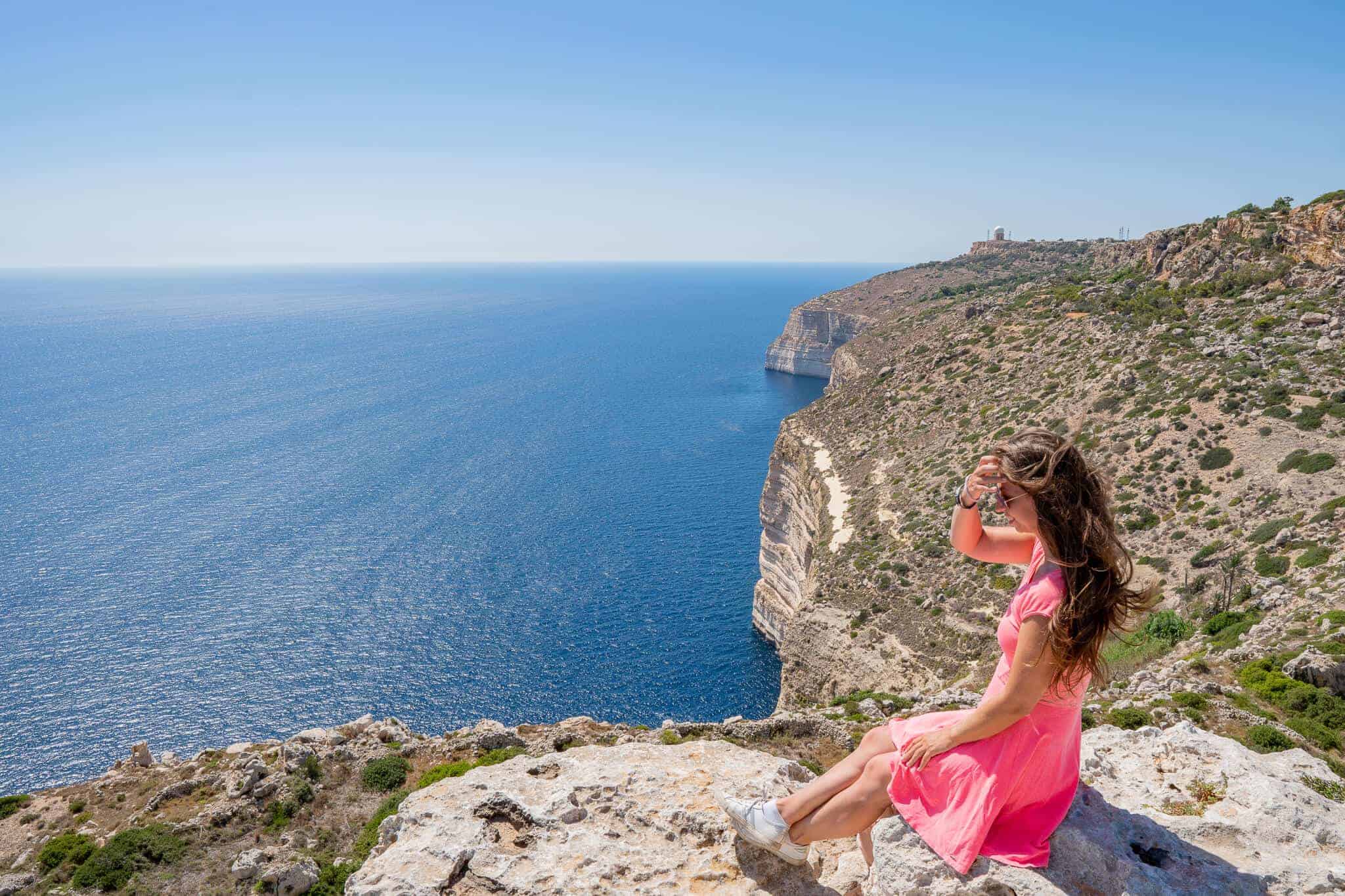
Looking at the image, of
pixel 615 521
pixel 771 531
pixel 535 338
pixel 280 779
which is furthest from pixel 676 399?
pixel 280 779

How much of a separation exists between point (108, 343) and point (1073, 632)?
209 metres

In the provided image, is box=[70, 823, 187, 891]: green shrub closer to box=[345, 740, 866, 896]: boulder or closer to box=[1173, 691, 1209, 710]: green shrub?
box=[345, 740, 866, 896]: boulder

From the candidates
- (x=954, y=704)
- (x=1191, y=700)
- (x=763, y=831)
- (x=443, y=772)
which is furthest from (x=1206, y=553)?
(x=763, y=831)

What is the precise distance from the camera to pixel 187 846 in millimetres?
14656

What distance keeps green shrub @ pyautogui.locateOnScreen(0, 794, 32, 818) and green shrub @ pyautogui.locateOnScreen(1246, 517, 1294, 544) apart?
127 feet

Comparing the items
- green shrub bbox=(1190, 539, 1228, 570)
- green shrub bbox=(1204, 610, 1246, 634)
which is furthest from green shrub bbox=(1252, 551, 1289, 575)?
green shrub bbox=(1204, 610, 1246, 634)

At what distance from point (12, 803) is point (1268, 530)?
3970 cm

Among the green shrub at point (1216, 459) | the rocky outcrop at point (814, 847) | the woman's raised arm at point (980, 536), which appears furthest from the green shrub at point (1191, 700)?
the green shrub at point (1216, 459)

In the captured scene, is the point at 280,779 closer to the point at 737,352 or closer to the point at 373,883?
the point at 373,883

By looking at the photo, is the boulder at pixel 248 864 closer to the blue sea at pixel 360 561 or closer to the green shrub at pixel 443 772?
the green shrub at pixel 443 772

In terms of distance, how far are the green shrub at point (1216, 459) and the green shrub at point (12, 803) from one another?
4269 centimetres

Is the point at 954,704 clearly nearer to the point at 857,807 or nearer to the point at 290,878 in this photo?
the point at 857,807

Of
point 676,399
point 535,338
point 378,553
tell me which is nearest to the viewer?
point 378,553

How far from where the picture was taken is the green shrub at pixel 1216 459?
3291 cm
